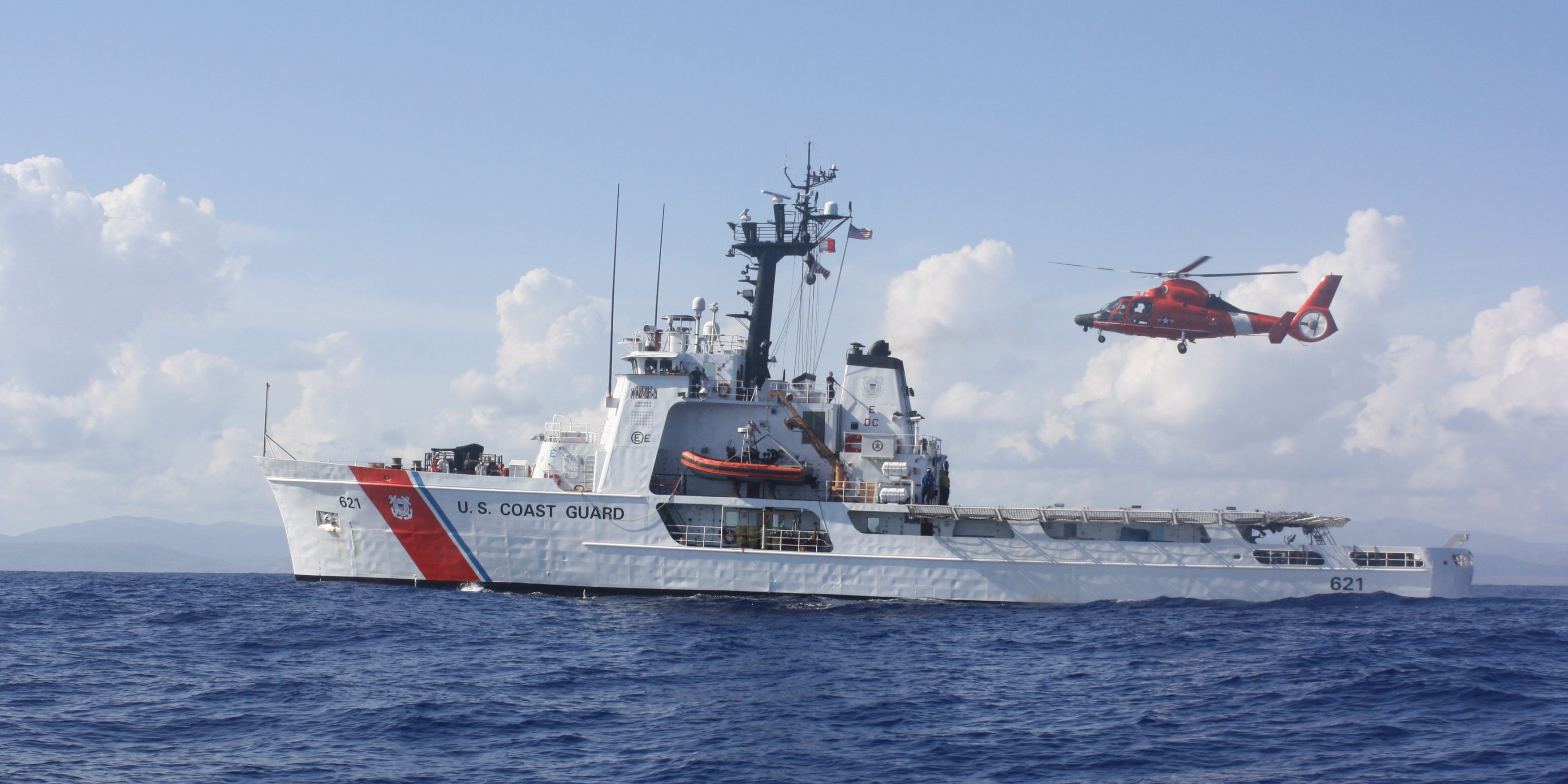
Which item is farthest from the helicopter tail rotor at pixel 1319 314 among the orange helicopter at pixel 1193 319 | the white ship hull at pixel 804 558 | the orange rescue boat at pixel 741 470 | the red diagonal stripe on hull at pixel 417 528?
the red diagonal stripe on hull at pixel 417 528

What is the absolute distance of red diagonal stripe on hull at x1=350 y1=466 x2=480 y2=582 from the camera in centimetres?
2584

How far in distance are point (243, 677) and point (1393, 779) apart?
51.8 ft

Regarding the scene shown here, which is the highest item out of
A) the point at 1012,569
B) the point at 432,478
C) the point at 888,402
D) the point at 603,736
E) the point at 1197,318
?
the point at 1197,318

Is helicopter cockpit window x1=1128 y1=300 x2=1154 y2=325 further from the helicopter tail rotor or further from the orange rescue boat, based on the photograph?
the orange rescue boat

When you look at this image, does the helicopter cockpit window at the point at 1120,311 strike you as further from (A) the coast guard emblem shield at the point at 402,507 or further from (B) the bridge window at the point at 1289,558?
(A) the coast guard emblem shield at the point at 402,507

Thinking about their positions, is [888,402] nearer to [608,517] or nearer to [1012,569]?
[1012,569]

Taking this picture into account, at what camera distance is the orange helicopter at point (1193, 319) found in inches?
1329

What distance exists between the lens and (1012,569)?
83.6ft

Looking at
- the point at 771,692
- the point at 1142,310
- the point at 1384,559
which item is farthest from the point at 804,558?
the point at 1142,310

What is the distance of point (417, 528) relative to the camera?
85.1 ft

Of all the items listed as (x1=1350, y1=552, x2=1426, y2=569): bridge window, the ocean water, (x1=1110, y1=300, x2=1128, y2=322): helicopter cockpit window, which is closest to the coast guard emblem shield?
the ocean water

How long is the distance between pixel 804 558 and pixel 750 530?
5.31 feet

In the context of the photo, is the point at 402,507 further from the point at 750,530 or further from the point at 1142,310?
the point at 1142,310

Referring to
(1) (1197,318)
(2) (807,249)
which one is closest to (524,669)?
(2) (807,249)
